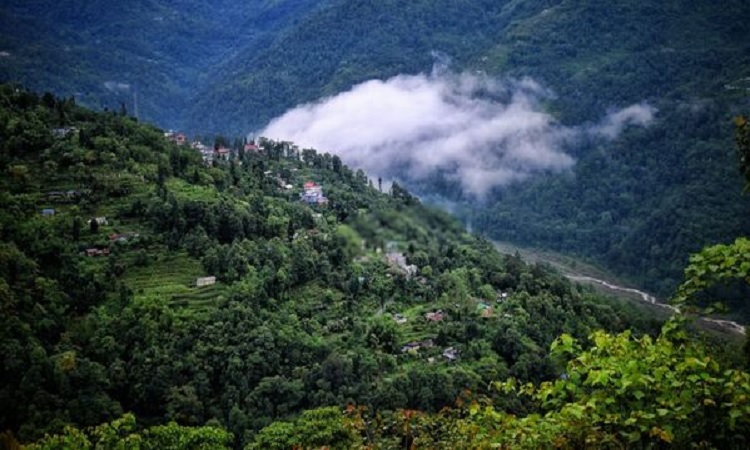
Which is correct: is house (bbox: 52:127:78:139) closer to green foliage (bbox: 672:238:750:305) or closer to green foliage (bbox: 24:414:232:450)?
green foliage (bbox: 24:414:232:450)

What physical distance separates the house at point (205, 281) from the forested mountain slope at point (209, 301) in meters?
0.07

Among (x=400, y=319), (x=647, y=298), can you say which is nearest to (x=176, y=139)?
(x=400, y=319)

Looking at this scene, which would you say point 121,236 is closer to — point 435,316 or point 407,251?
point 435,316

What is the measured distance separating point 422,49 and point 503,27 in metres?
18.0

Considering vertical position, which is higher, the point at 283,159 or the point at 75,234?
the point at 283,159

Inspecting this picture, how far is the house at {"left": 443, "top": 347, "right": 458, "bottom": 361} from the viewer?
33594 mm

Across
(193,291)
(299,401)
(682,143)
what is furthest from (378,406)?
(682,143)

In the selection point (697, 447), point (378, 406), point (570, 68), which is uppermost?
point (570, 68)

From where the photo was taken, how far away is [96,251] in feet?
114

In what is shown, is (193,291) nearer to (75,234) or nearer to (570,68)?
(75,234)

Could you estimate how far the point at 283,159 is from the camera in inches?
2384

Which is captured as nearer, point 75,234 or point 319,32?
point 75,234

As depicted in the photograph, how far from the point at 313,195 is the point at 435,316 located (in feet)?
52.1

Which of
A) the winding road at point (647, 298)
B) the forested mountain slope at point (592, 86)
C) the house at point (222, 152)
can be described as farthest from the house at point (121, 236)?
the winding road at point (647, 298)
